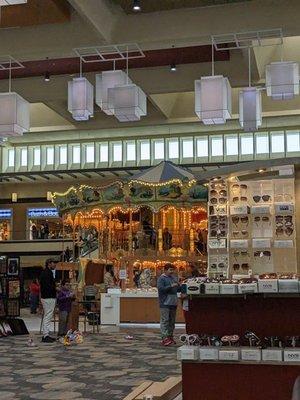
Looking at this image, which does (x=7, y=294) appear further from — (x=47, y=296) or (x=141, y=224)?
(x=141, y=224)

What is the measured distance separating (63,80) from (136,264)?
5.66m

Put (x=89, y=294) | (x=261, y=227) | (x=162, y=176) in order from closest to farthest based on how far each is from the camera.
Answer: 1. (x=261, y=227)
2. (x=89, y=294)
3. (x=162, y=176)

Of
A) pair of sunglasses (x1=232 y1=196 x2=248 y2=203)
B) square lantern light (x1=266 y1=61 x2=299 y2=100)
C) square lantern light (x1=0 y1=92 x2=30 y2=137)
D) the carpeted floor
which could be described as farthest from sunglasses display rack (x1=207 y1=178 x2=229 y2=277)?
square lantern light (x1=0 y1=92 x2=30 y2=137)

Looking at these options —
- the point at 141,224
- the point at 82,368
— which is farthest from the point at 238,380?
the point at 141,224

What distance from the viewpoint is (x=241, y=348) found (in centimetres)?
529

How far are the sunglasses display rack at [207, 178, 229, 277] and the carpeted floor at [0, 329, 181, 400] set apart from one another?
180 cm

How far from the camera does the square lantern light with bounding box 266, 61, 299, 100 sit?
9281 mm

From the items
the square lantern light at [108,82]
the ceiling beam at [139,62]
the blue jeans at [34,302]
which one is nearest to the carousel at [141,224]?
the blue jeans at [34,302]

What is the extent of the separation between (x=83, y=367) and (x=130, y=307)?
251 inches

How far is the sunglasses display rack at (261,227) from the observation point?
10625 millimetres

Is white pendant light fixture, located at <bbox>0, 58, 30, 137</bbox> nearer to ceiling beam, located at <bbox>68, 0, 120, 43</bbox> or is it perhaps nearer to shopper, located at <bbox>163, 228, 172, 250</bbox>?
ceiling beam, located at <bbox>68, 0, 120, 43</bbox>

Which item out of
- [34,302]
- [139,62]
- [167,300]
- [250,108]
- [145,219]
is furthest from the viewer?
[34,302]

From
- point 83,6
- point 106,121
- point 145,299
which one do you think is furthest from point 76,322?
point 106,121

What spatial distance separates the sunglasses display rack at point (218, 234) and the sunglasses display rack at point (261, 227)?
166 mm
